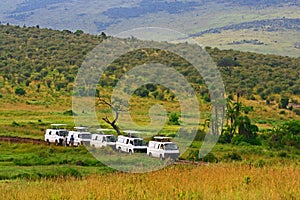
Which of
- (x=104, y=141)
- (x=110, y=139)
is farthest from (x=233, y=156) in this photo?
(x=104, y=141)

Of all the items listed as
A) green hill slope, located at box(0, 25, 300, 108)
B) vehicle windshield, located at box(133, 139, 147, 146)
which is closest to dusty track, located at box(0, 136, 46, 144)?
vehicle windshield, located at box(133, 139, 147, 146)

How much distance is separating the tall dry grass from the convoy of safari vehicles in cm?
1262

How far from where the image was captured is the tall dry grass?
1391 cm

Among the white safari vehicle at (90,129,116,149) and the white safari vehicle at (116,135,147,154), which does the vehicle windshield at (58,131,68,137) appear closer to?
the white safari vehicle at (90,129,116,149)

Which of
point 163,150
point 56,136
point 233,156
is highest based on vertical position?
point 56,136

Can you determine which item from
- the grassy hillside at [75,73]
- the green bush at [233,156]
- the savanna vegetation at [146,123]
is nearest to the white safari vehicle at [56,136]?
the savanna vegetation at [146,123]

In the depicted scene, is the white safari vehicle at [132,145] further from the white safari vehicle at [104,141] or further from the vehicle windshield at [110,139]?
the vehicle windshield at [110,139]

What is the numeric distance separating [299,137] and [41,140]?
1387 centimetres

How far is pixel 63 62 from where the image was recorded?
8781cm

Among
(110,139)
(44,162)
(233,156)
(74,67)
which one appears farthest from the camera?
(74,67)

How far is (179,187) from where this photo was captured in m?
15.1

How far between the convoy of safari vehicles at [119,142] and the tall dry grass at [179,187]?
12620mm

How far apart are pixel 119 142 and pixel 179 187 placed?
60.6 feet

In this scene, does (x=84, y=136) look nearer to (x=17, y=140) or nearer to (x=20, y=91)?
(x=17, y=140)
